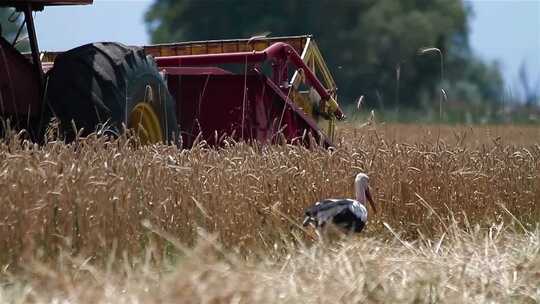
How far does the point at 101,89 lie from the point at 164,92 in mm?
664

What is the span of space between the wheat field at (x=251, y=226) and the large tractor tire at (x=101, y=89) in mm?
242

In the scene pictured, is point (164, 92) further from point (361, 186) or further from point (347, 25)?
point (347, 25)

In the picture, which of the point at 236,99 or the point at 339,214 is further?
the point at 236,99

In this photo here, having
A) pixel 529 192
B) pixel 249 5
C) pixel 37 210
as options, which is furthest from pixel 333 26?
pixel 37 210

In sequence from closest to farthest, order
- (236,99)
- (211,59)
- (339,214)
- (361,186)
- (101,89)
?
(339,214), (361,186), (101,89), (236,99), (211,59)

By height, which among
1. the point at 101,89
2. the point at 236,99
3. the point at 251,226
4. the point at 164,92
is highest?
the point at 101,89

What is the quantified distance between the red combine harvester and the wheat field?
0.36m

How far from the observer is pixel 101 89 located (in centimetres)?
670

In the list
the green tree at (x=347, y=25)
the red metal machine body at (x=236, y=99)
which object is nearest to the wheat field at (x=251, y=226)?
the red metal machine body at (x=236, y=99)

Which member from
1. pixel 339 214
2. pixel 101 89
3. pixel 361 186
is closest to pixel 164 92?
pixel 101 89

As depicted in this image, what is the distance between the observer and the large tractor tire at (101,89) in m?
6.60

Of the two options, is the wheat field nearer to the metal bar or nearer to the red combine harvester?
the red combine harvester

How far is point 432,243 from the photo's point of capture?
642 cm

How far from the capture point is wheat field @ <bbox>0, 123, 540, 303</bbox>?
4.60m
